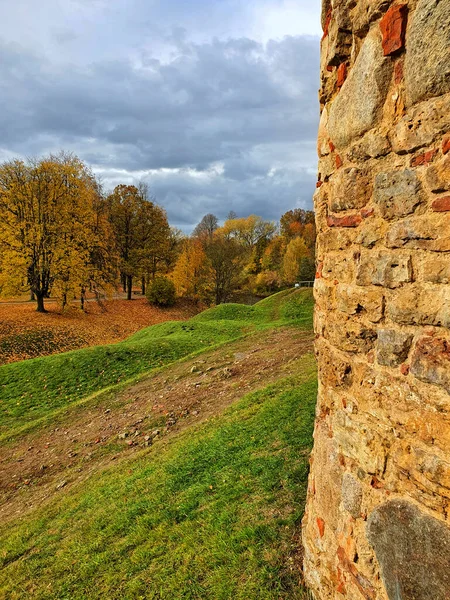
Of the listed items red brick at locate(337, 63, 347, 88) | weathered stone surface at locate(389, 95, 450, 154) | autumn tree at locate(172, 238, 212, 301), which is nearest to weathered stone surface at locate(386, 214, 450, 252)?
weathered stone surface at locate(389, 95, 450, 154)

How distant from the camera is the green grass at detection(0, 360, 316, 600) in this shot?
337 centimetres

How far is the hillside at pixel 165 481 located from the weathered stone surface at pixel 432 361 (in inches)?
94.5

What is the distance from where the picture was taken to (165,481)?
514 cm

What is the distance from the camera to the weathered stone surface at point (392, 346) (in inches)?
75.8

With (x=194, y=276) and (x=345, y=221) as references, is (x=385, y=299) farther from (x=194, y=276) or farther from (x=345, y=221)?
(x=194, y=276)

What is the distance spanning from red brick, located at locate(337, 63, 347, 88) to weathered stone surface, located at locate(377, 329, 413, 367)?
169cm

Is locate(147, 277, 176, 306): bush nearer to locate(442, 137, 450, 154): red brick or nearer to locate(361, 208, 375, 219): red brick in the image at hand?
locate(361, 208, 375, 219): red brick

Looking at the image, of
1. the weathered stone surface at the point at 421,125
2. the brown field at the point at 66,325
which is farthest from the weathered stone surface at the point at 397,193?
the brown field at the point at 66,325

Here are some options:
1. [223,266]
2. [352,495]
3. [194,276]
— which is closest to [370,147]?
[352,495]

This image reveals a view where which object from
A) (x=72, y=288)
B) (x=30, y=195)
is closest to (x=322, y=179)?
(x=72, y=288)

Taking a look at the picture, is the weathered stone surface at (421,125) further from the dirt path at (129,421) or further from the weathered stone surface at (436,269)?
the dirt path at (129,421)

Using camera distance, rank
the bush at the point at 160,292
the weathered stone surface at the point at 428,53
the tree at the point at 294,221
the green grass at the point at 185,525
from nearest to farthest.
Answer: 1. the weathered stone surface at the point at 428,53
2. the green grass at the point at 185,525
3. the bush at the point at 160,292
4. the tree at the point at 294,221

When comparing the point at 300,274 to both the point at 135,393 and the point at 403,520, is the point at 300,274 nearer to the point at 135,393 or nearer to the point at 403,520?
the point at 135,393

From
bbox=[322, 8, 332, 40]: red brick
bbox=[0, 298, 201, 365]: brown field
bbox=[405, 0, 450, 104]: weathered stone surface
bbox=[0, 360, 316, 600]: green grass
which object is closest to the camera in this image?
bbox=[405, 0, 450, 104]: weathered stone surface
